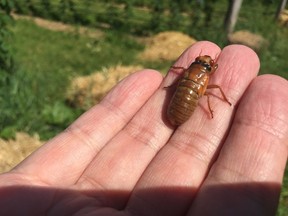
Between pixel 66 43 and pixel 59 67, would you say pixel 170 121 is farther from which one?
pixel 66 43

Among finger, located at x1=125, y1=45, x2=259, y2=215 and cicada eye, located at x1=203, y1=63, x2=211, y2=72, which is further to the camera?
cicada eye, located at x1=203, y1=63, x2=211, y2=72

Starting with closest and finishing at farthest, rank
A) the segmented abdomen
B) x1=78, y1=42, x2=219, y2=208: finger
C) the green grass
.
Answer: x1=78, y1=42, x2=219, y2=208: finger < the segmented abdomen < the green grass

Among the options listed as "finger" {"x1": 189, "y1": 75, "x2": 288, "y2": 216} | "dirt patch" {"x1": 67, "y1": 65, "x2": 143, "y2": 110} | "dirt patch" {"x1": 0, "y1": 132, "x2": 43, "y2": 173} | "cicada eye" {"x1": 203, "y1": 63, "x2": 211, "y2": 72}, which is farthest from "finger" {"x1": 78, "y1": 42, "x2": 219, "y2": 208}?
"dirt patch" {"x1": 67, "y1": 65, "x2": 143, "y2": 110}

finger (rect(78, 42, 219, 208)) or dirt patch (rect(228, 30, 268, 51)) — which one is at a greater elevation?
finger (rect(78, 42, 219, 208))

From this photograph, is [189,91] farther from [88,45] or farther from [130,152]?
[88,45]

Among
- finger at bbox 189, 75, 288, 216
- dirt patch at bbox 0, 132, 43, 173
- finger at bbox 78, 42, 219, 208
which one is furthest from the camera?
dirt patch at bbox 0, 132, 43, 173

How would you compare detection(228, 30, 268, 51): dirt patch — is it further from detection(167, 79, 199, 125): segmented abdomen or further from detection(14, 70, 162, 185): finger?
detection(14, 70, 162, 185): finger

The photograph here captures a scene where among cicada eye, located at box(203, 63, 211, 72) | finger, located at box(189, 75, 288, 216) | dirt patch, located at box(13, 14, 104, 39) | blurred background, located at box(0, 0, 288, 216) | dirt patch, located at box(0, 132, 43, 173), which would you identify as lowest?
dirt patch, located at box(13, 14, 104, 39)
